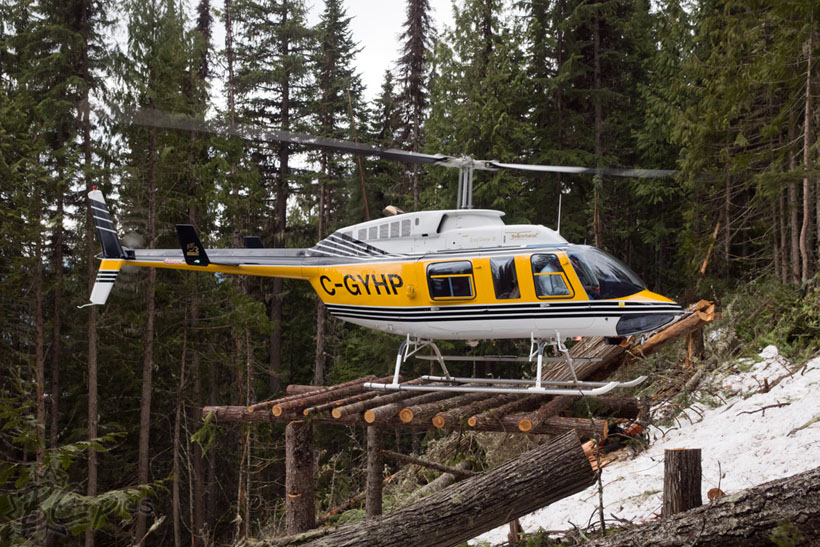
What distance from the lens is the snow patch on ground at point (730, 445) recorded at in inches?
219

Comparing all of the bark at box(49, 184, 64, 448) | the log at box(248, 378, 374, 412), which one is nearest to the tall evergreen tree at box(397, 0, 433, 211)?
the bark at box(49, 184, 64, 448)

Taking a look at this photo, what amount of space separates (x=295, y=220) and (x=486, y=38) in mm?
11431

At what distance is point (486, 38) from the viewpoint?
1858cm

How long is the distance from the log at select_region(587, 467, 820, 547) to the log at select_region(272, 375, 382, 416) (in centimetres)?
448

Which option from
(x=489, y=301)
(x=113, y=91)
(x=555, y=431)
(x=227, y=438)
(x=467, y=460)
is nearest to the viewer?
(x=555, y=431)

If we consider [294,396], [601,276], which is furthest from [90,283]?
[601,276]

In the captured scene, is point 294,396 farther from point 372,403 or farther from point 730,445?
point 730,445

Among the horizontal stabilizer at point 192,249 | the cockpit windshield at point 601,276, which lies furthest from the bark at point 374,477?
the horizontal stabilizer at point 192,249

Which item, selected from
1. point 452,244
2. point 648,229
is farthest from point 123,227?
point 648,229

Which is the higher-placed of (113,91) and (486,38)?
(486,38)

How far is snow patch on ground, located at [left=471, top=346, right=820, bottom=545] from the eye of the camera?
5570 millimetres

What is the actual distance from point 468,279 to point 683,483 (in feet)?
13.1

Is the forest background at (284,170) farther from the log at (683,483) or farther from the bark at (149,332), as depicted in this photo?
the log at (683,483)

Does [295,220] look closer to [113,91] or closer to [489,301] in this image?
[113,91]
